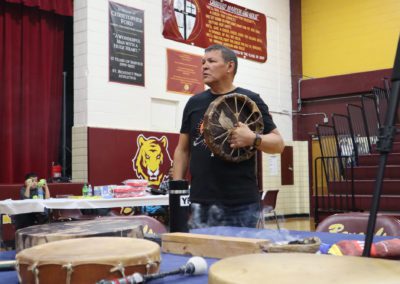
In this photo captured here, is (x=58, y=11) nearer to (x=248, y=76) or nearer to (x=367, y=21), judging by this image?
(x=248, y=76)

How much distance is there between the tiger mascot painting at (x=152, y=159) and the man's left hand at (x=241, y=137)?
5416mm

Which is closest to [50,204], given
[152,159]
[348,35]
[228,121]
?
[152,159]

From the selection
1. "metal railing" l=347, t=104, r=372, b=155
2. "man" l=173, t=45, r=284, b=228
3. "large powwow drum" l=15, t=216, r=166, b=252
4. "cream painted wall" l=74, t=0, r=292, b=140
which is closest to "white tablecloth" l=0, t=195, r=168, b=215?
"cream painted wall" l=74, t=0, r=292, b=140

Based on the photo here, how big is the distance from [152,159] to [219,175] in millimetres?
5444

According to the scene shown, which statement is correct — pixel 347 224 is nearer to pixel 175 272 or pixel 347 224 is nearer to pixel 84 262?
pixel 175 272

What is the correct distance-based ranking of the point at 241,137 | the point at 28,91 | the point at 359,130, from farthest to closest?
1. the point at 359,130
2. the point at 28,91
3. the point at 241,137

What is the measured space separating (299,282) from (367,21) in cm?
1004

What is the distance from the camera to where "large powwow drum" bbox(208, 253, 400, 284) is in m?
0.81

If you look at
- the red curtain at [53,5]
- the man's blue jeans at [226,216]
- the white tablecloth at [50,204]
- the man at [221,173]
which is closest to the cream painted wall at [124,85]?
the red curtain at [53,5]

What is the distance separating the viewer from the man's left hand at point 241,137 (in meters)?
2.03

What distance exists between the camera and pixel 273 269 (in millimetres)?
881

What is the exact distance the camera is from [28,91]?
6.71m

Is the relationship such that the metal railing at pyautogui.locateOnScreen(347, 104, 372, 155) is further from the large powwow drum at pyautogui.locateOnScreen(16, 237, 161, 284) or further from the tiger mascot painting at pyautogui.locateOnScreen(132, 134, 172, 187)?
the large powwow drum at pyautogui.locateOnScreen(16, 237, 161, 284)

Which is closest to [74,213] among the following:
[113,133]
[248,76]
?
[113,133]
